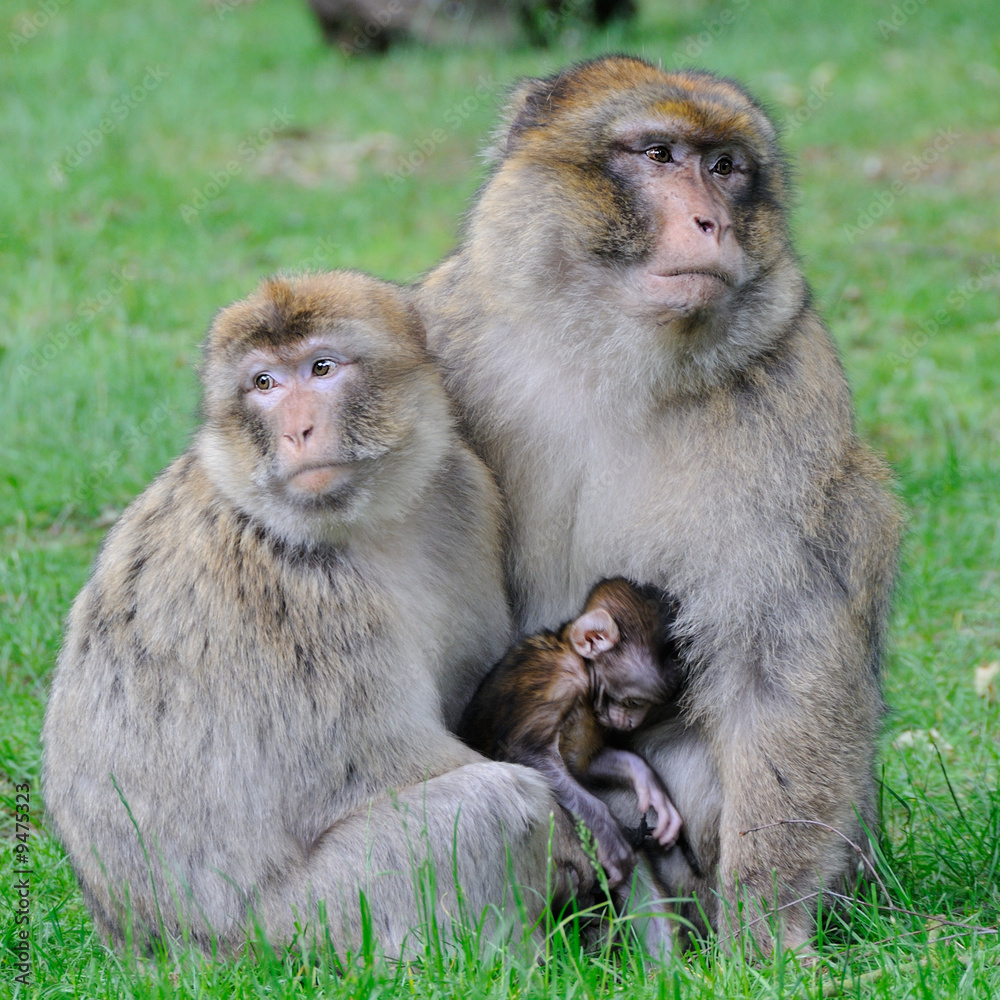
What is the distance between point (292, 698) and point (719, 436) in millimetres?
1118

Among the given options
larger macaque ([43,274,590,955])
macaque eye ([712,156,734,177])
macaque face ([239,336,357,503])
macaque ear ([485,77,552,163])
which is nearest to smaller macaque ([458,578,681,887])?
larger macaque ([43,274,590,955])

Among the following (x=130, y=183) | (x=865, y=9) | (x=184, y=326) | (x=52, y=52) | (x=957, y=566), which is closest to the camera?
(x=957, y=566)

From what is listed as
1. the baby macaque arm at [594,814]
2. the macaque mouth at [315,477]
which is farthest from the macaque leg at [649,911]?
the macaque mouth at [315,477]

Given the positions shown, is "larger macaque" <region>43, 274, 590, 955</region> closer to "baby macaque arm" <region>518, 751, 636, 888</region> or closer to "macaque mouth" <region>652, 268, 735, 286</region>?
"baby macaque arm" <region>518, 751, 636, 888</region>

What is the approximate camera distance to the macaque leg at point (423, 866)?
2.97 meters

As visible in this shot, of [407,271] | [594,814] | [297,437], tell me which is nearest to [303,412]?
[297,437]

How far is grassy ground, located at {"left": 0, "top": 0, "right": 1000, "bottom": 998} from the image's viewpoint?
3.19 meters

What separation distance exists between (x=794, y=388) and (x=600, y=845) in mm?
1142

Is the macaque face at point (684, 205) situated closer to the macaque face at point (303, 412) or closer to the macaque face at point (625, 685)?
the macaque face at point (303, 412)

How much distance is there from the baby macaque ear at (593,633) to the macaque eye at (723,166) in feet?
3.39

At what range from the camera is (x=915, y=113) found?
1020 cm

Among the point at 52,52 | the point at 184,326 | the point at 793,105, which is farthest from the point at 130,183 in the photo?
the point at 793,105

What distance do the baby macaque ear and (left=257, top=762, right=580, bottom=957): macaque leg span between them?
1.31 feet

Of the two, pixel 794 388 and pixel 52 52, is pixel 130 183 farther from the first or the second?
pixel 794 388
